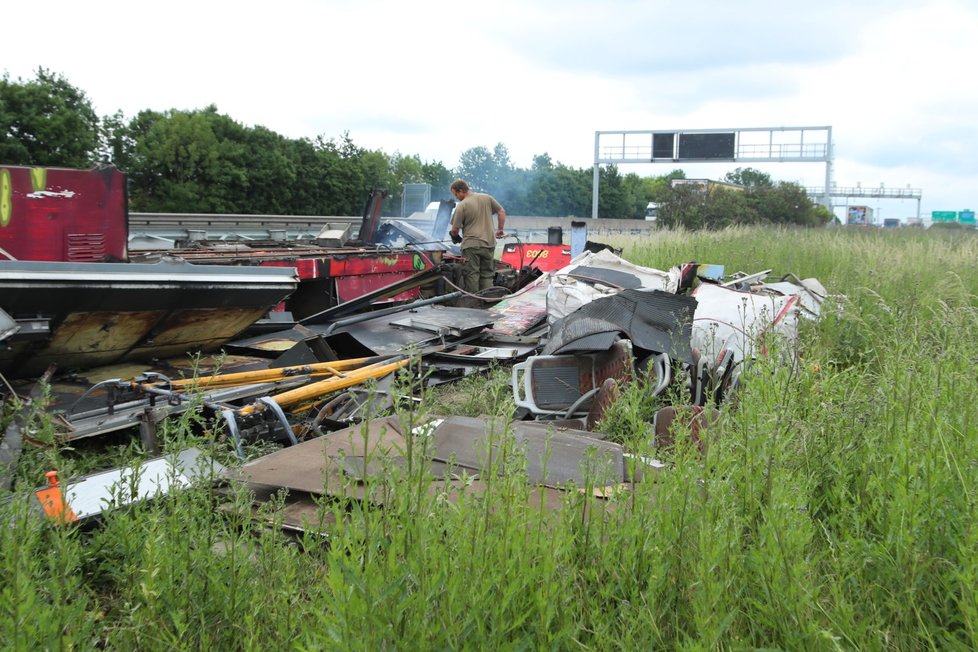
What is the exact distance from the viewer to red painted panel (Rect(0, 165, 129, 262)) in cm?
567

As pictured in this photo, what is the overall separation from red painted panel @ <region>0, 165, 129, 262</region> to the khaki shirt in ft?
15.7

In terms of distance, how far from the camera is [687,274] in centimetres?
721

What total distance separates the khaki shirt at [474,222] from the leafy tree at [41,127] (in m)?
24.5

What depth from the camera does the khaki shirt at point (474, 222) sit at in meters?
10.2

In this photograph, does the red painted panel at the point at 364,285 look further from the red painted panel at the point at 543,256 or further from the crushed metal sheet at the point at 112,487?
the crushed metal sheet at the point at 112,487

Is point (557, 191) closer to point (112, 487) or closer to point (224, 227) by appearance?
point (224, 227)

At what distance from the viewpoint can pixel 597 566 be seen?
91.7 inches

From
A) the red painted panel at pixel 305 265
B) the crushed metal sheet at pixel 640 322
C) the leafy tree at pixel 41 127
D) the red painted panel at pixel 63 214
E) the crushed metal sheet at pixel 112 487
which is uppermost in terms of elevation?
the leafy tree at pixel 41 127

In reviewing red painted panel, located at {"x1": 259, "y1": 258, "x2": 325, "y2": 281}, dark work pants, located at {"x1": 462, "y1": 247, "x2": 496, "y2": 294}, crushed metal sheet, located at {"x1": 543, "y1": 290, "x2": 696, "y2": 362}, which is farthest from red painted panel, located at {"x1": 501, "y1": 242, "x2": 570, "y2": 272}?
crushed metal sheet, located at {"x1": 543, "y1": 290, "x2": 696, "y2": 362}

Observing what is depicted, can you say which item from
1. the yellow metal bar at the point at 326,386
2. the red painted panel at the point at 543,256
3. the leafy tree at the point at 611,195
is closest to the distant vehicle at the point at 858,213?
the leafy tree at the point at 611,195

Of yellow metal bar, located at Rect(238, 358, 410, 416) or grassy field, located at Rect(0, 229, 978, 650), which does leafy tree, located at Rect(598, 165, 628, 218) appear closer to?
yellow metal bar, located at Rect(238, 358, 410, 416)

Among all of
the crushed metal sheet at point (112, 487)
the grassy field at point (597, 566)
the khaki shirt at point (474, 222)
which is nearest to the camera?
the grassy field at point (597, 566)

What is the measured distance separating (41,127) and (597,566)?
→ 109 ft

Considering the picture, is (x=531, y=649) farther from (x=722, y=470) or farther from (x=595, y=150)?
(x=595, y=150)
